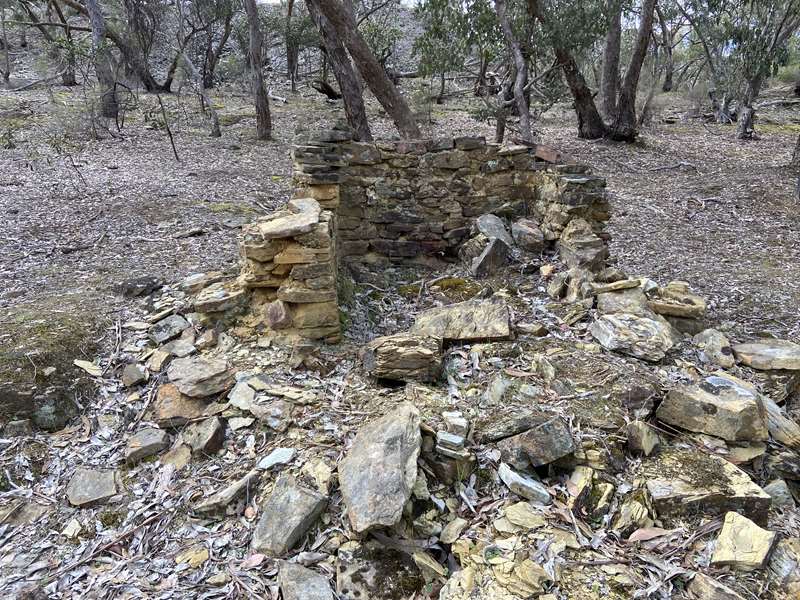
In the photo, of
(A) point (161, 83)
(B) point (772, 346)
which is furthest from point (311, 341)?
(A) point (161, 83)

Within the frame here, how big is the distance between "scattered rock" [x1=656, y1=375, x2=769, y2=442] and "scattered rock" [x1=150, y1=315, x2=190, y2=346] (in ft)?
11.2

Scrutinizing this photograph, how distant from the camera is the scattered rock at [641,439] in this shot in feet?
9.40

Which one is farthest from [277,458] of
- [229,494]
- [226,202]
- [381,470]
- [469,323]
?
[226,202]

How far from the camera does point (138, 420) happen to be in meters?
3.50

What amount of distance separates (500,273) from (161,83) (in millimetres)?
16469

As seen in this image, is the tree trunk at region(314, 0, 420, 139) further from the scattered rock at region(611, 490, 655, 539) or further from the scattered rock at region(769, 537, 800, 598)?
the scattered rock at region(769, 537, 800, 598)

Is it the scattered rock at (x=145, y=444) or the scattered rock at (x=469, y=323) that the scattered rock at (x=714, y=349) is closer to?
the scattered rock at (x=469, y=323)

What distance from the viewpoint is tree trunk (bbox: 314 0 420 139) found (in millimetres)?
8138

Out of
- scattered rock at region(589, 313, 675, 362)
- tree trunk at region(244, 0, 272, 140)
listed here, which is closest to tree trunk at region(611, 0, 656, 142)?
tree trunk at region(244, 0, 272, 140)

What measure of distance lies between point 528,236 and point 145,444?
3873 millimetres

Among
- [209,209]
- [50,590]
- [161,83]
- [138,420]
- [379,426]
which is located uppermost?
[161,83]

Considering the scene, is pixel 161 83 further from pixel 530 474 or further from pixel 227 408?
pixel 530 474

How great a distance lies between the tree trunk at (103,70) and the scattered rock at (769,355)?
1284 cm

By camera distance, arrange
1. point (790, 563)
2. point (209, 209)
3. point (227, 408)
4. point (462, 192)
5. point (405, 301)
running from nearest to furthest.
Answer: point (790, 563) < point (227, 408) < point (405, 301) < point (462, 192) < point (209, 209)
